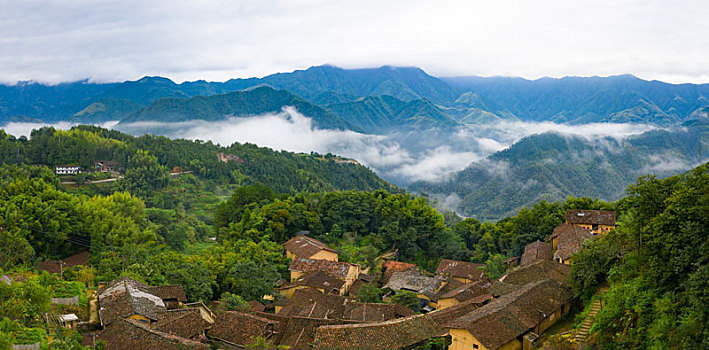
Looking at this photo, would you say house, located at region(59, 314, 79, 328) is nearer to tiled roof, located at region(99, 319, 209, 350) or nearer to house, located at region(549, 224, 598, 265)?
tiled roof, located at region(99, 319, 209, 350)

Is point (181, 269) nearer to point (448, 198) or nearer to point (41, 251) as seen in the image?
point (41, 251)

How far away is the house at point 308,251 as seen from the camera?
37.2 meters

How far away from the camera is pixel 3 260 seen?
91.6ft

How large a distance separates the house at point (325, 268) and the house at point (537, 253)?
1140 centimetres

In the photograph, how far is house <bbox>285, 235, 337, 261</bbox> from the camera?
37.2m

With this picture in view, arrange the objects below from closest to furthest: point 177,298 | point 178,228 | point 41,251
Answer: point 177,298, point 41,251, point 178,228

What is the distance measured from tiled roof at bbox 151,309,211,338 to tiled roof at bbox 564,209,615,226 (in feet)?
84.8

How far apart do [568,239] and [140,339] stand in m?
24.6

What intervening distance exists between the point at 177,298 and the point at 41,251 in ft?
51.5

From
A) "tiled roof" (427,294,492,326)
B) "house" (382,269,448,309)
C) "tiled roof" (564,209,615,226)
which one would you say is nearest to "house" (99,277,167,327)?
"tiled roof" (427,294,492,326)

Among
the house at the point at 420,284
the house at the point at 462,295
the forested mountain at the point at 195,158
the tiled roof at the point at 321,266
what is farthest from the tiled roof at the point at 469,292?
the forested mountain at the point at 195,158

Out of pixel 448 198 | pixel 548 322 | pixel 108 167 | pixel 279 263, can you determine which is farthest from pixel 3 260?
pixel 448 198

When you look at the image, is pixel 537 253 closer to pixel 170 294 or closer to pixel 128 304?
pixel 170 294

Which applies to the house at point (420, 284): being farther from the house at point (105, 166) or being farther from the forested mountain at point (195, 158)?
the house at point (105, 166)
